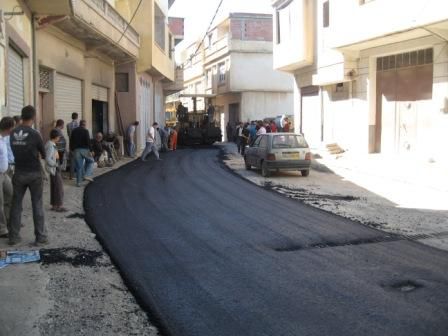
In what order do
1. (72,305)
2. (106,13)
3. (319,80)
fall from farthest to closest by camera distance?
(319,80) < (106,13) < (72,305)

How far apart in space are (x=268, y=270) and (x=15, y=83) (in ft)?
27.7

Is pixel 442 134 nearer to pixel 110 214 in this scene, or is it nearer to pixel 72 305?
pixel 110 214

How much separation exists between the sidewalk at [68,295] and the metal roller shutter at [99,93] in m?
14.6

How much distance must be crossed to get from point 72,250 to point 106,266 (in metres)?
0.95

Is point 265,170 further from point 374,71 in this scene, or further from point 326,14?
point 326,14

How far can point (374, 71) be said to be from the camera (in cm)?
1989

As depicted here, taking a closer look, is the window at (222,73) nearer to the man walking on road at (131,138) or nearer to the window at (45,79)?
the man walking on road at (131,138)

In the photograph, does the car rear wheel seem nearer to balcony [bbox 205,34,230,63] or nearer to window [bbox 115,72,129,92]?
window [bbox 115,72,129,92]

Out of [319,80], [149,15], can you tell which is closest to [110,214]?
[319,80]

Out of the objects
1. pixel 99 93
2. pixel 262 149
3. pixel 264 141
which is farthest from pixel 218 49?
pixel 262 149

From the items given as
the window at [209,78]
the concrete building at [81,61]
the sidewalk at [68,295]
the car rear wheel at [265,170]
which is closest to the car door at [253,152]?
the car rear wheel at [265,170]

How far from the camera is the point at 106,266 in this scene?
684 cm

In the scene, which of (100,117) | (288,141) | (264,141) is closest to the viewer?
(288,141)

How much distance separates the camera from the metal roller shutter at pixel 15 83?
1170 centimetres
